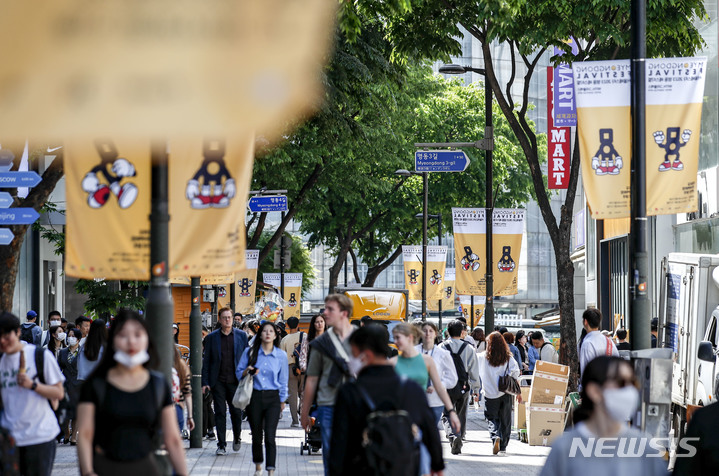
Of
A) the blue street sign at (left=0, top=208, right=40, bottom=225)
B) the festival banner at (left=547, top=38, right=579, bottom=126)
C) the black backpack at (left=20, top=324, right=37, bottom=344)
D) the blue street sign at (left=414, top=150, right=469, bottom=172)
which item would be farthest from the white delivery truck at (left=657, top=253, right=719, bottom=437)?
the blue street sign at (left=414, top=150, right=469, bottom=172)

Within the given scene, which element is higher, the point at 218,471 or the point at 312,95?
the point at 312,95

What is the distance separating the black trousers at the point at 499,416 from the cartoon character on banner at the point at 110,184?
390 inches

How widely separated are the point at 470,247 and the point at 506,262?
0.86 m

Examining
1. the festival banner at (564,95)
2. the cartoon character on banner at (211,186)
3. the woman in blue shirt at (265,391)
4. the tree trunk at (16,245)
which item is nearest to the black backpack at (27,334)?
the tree trunk at (16,245)

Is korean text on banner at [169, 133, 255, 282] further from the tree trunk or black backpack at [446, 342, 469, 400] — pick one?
black backpack at [446, 342, 469, 400]

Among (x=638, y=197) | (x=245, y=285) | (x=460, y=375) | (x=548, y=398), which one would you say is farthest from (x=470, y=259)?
(x=638, y=197)

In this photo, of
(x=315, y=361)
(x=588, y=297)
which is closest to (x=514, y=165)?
(x=588, y=297)

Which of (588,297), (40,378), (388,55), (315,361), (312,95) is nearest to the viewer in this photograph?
(312,95)

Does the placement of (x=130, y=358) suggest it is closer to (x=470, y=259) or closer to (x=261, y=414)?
(x=261, y=414)

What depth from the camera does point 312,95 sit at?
569 cm

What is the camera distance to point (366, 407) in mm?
6250

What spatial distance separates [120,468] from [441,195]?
4562 cm

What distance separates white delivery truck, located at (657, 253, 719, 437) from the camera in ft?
47.1

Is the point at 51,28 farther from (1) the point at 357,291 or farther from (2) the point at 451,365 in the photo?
(1) the point at 357,291
